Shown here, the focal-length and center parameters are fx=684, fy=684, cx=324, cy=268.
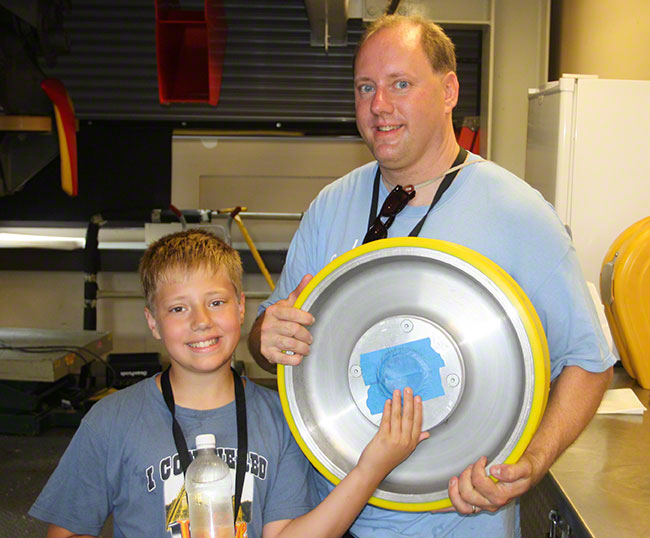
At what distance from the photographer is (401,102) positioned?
135cm

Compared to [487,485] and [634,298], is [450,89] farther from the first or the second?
[634,298]

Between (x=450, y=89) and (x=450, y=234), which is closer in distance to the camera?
(x=450, y=234)

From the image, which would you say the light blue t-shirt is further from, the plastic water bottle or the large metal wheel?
the plastic water bottle

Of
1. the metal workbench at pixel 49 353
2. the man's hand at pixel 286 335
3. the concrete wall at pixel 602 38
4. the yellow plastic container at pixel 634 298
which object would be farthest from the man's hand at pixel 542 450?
the metal workbench at pixel 49 353

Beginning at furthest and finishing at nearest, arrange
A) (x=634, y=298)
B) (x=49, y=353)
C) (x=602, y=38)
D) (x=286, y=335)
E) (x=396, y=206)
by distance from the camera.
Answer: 1. (x=49, y=353)
2. (x=602, y=38)
3. (x=634, y=298)
4. (x=396, y=206)
5. (x=286, y=335)

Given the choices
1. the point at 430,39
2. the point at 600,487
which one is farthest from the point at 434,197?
the point at 600,487

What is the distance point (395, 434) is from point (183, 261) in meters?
0.57

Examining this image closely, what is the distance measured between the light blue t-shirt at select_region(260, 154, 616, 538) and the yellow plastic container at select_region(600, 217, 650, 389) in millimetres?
971

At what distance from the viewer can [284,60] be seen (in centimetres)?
396

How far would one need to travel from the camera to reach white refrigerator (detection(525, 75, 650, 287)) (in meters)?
2.44

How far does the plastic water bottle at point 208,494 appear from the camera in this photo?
110 cm

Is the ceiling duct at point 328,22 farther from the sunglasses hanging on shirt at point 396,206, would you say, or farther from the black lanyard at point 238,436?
the black lanyard at point 238,436

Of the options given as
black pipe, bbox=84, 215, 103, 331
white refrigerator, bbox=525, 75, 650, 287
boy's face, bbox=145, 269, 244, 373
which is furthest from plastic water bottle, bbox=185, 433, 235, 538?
black pipe, bbox=84, 215, 103, 331

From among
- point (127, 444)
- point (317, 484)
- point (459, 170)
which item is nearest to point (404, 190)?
point (459, 170)
